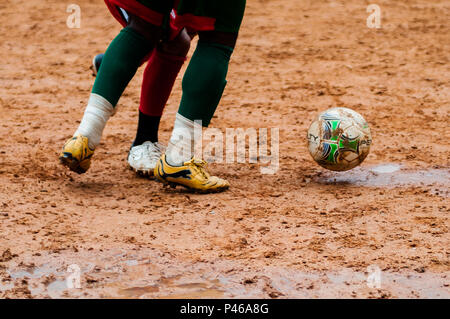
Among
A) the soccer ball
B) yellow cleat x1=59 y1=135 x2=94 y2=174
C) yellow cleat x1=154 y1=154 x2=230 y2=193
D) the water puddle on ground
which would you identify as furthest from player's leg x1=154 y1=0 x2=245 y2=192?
the water puddle on ground

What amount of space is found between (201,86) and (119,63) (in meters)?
0.43

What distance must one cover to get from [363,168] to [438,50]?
3149 mm

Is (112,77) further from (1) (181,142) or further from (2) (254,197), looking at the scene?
(2) (254,197)

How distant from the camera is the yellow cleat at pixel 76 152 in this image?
331 cm

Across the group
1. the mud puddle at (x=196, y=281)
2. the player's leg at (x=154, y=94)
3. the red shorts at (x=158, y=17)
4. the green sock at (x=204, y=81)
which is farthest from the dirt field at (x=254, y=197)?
the red shorts at (x=158, y=17)

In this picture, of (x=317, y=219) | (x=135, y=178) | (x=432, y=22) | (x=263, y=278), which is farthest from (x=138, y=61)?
(x=432, y=22)

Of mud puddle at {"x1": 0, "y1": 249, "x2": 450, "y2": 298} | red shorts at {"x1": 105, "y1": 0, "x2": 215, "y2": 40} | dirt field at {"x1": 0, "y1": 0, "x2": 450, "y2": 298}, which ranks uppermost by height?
red shorts at {"x1": 105, "y1": 0, "x2": 215, "y2": 40}

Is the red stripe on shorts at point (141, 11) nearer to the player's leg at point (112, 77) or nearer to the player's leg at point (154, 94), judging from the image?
the player's leg at point (112, 77)

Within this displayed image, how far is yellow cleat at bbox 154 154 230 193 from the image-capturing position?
11.2 ft

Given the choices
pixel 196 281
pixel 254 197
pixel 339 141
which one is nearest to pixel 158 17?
pixel 254 197

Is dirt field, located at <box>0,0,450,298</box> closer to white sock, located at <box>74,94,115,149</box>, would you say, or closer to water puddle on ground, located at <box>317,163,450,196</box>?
water puddle on ground, located at <box>317,163,450,196</box>

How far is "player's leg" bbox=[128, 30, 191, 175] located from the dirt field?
11 cm

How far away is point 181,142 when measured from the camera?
339 cm
